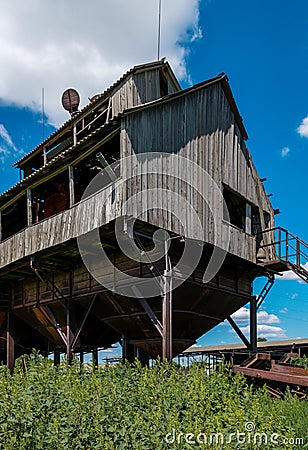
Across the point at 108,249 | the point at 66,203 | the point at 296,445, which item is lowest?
the point at 296,445

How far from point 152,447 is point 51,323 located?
1480 centimetres

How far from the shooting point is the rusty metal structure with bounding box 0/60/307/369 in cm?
1420

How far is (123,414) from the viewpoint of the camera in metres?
7.44

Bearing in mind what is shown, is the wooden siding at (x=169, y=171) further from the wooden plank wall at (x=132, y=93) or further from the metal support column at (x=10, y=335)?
the metal support column at (x=10, y=335)

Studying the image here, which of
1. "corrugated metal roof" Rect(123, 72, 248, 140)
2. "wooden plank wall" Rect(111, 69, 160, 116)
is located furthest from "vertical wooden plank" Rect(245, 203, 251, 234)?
"wooden plank wall" Rect(111, 69, 160, 116)

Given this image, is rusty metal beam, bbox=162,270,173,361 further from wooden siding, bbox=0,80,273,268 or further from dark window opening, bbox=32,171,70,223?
dark window opening, bbox=32,171,70,223

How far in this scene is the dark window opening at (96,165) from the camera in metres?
16.0

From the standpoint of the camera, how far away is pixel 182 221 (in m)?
14.9

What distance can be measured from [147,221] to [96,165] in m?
5.06

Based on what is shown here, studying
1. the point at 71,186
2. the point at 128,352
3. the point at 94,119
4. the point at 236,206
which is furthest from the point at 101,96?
the point at 128,352

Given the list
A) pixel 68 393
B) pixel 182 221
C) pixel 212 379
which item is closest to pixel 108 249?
pixel 182 221

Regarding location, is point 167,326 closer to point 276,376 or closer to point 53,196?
point 276,376

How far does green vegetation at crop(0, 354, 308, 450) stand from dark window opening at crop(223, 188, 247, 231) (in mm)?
9690

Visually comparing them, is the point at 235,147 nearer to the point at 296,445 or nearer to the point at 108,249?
the point at 108,249
